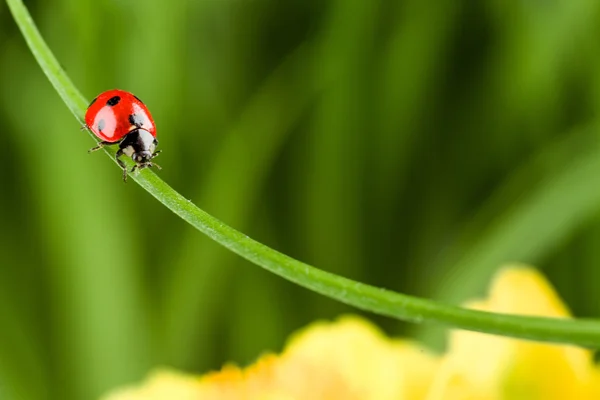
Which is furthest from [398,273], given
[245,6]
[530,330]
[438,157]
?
[530,330]

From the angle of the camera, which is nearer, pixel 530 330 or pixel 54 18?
pixel 530 330

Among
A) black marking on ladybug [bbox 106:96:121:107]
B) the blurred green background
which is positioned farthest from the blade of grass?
the blurred green background

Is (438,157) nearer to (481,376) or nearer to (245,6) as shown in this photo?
(245,6)

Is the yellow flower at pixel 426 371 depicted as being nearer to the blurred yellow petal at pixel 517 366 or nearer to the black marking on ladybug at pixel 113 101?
the blurred yellow petal at pixel 517 366

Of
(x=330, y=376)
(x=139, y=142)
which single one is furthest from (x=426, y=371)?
(x=139, y=142)

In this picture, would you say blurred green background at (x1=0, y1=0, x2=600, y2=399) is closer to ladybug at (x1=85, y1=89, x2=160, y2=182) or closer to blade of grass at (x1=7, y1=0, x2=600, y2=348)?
ladybug at (x1=85, y1=89, x2=160, y2=182)

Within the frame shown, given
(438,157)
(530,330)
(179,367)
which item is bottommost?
(530,330)

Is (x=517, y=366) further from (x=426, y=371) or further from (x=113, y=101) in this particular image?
(x=113, y=101)
